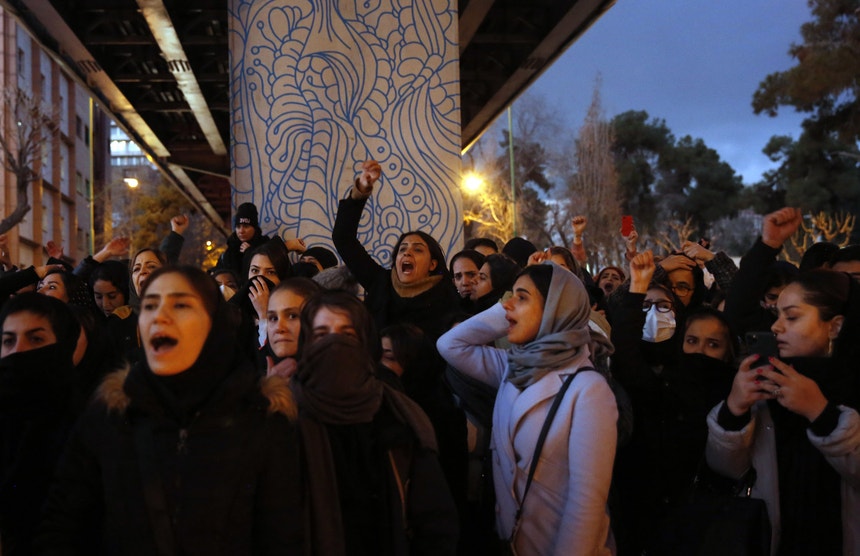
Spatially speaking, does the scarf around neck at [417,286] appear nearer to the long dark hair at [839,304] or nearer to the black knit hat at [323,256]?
the black knit hat at [323,256]

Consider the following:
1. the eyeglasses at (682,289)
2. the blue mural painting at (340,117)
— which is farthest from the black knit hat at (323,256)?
the eyeglasses at (682,289)

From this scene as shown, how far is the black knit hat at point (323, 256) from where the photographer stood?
23.7ft

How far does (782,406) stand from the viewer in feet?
12.2

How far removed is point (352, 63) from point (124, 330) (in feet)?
12.8

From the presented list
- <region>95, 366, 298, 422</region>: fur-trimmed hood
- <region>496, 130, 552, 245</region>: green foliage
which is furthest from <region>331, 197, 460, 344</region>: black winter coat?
<region>496, 130, 552, 245</region>: green foliage

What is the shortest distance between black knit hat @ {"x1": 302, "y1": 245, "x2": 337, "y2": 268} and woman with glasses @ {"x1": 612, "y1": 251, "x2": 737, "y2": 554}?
3428 millimetres

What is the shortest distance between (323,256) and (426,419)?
166 inches

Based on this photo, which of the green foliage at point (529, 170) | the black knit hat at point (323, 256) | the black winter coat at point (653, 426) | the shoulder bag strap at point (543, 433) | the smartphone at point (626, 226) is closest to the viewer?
the shoulder bag strap at point (543, 433)

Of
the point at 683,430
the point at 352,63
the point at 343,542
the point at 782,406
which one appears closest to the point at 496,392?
the point at 683,430

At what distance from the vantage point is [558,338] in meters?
3.72

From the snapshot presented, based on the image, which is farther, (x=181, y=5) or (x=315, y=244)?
(x=181, y=5)

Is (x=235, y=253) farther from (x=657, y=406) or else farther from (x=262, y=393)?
(x=262, y=393)

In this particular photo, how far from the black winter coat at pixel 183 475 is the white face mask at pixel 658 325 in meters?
2.68

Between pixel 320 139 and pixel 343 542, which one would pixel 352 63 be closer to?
pixel 320 139
